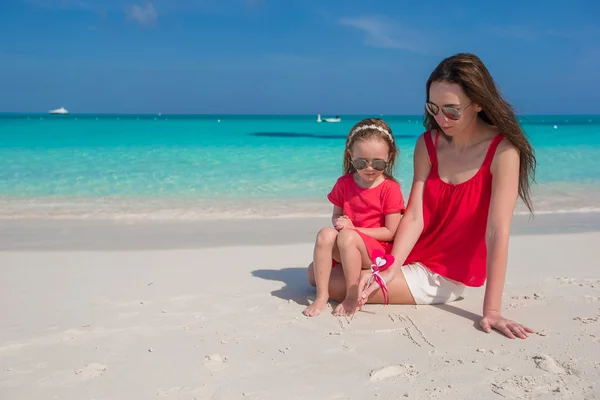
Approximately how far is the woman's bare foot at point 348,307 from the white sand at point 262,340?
0.22 ft

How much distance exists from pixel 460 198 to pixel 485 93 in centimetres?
66

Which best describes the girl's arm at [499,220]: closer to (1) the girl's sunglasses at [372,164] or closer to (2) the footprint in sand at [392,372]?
(1) the girl's sunglasses at [372,164]

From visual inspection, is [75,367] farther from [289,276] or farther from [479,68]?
[479,68]

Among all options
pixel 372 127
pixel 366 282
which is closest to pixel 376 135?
pixel 372 127

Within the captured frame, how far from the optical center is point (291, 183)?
12.3 metres

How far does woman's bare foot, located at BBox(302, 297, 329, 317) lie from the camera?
361 cm

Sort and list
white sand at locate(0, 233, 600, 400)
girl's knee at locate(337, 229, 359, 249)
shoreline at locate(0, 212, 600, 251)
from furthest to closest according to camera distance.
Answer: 1. shoreline at locate(0, 212, 600, 251)
2. girl's knee at locate(337, 229, 359, 249)
3. white sand at locate(0, 233, 600, 400)

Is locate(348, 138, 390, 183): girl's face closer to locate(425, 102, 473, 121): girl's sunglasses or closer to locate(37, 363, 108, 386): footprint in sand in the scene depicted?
locate(425, 102, 473, 121): girl's sunglasses

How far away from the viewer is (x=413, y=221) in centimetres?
377

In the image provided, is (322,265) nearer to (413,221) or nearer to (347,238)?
(347,238)

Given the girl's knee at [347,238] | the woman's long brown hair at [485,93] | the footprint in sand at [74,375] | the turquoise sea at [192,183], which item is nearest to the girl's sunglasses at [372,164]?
the girl's knee at [347,238]

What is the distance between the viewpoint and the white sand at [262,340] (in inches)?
103

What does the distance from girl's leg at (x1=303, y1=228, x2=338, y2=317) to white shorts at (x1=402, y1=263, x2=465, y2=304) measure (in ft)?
1.68

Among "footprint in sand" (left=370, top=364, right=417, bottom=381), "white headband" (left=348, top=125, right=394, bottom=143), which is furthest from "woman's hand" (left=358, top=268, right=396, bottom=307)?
"white headband" (left=348, top=125, right=394, bottom=143)
